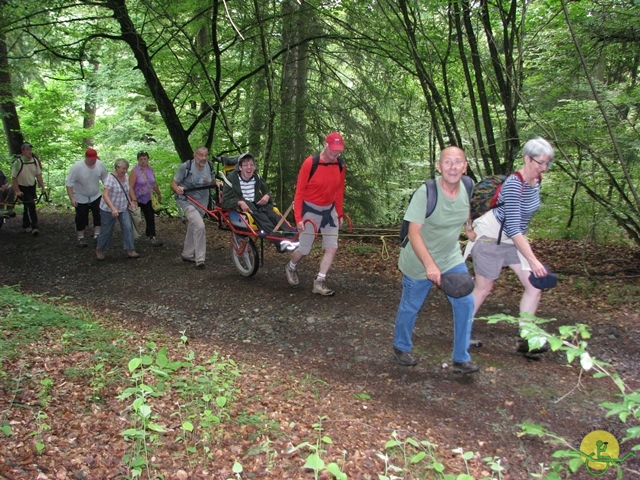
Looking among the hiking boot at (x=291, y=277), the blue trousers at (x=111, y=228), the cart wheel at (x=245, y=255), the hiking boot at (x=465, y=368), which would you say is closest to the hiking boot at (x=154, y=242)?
the blue trousers at (x=111, y=228)

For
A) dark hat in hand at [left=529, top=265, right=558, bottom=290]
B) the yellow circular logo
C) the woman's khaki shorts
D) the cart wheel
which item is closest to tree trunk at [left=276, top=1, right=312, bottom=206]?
the cart wheel

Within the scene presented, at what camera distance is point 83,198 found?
31.9 feet

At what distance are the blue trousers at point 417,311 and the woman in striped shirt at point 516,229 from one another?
21cm

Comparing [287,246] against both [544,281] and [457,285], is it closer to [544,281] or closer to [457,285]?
[457,285]

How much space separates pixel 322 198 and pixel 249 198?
146 centimetres

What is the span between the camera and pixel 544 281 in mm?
4680

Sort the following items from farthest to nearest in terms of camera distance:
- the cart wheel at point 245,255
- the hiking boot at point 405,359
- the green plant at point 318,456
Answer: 1. the cart wheel at point 245,255
2. the hiking boot at point 405,359
3. the green plant at point 318,456

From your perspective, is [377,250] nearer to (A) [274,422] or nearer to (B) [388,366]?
(B) [388,366]

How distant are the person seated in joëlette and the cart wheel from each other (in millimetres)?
510

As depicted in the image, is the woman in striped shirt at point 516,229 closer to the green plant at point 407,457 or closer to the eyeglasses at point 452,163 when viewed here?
the eyeglasses at point 452,163

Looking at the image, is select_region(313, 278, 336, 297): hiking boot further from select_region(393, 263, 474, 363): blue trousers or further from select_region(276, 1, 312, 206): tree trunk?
select_region(276, 1, 312, 206): tree trunk

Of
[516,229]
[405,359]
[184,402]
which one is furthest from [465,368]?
[184,402]

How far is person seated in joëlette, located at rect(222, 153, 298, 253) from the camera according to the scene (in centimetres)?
744

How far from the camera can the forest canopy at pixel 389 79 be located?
836 centimetres
